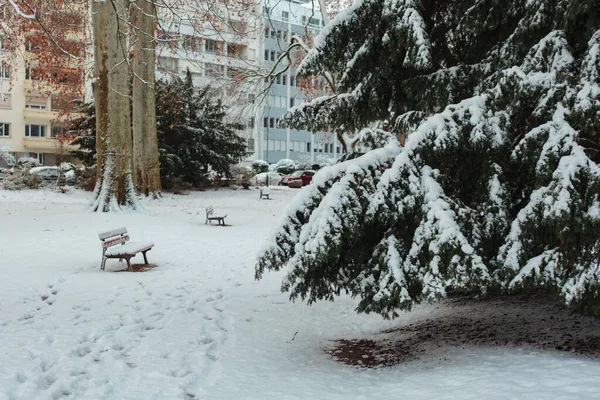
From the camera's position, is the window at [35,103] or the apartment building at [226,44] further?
the window at [35,103]

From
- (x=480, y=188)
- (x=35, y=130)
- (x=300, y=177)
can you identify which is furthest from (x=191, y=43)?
(x=35, y=130)

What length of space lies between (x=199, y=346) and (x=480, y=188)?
120 inches

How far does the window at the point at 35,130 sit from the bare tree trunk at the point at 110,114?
37869 millimetres

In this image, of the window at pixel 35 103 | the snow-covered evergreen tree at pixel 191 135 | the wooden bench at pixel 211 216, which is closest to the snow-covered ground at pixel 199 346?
the wooden bench at pixel 211 216

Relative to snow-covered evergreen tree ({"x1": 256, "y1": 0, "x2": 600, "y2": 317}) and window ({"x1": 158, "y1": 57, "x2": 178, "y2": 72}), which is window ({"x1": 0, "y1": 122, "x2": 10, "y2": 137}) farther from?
snow-covered evergreen tree ({"x1": 256, "y1": 0, "x2": 600, "y2": 317})

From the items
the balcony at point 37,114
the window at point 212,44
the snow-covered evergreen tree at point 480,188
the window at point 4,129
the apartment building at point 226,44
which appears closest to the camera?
the snow-covered evergreen tree at point 480,188

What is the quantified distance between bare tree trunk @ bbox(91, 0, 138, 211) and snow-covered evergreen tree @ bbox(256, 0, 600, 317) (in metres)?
12.2

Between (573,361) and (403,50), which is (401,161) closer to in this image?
(403,50)

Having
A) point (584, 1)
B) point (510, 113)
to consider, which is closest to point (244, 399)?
point (510, 113)

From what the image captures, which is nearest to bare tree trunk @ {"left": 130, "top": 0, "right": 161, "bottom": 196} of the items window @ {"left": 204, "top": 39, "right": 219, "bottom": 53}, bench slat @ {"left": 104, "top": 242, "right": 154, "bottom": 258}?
window @ {"left": 204, "top": 39, "right": 219, "bottom": 53}

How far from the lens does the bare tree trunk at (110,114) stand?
52.0 feet

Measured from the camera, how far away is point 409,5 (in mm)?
5508

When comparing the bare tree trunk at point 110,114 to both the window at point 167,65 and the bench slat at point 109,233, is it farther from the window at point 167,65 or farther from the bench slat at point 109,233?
the bench slat at point 109,233

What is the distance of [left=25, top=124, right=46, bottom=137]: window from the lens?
49.6 meters
